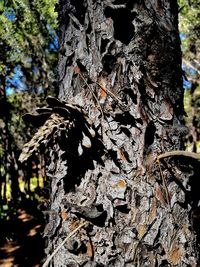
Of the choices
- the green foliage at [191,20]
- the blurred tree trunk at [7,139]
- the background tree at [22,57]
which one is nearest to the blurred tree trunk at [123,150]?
the background tree at [22,57]

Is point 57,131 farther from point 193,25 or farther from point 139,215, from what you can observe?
point 193,25

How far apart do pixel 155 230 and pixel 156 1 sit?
96 cm

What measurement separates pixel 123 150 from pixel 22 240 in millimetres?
12010

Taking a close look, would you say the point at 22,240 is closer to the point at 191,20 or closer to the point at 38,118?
the point at 191,20

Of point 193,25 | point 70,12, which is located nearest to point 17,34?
point 193,25

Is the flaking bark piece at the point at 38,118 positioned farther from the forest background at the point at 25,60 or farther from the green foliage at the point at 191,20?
the green foliage at the point at 191,20

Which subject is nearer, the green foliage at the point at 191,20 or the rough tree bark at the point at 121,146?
the rough tree bark at the point at 121,146

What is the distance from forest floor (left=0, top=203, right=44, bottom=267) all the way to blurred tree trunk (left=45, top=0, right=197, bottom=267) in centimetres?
907

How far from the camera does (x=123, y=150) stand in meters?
1.34

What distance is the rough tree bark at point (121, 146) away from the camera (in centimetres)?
129

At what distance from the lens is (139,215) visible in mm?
1301

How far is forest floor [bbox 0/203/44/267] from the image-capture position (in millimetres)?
10289

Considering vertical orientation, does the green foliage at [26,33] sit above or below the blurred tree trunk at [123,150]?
above

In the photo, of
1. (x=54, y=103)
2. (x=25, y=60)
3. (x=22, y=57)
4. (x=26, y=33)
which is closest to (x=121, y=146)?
(x=54, y=103)
